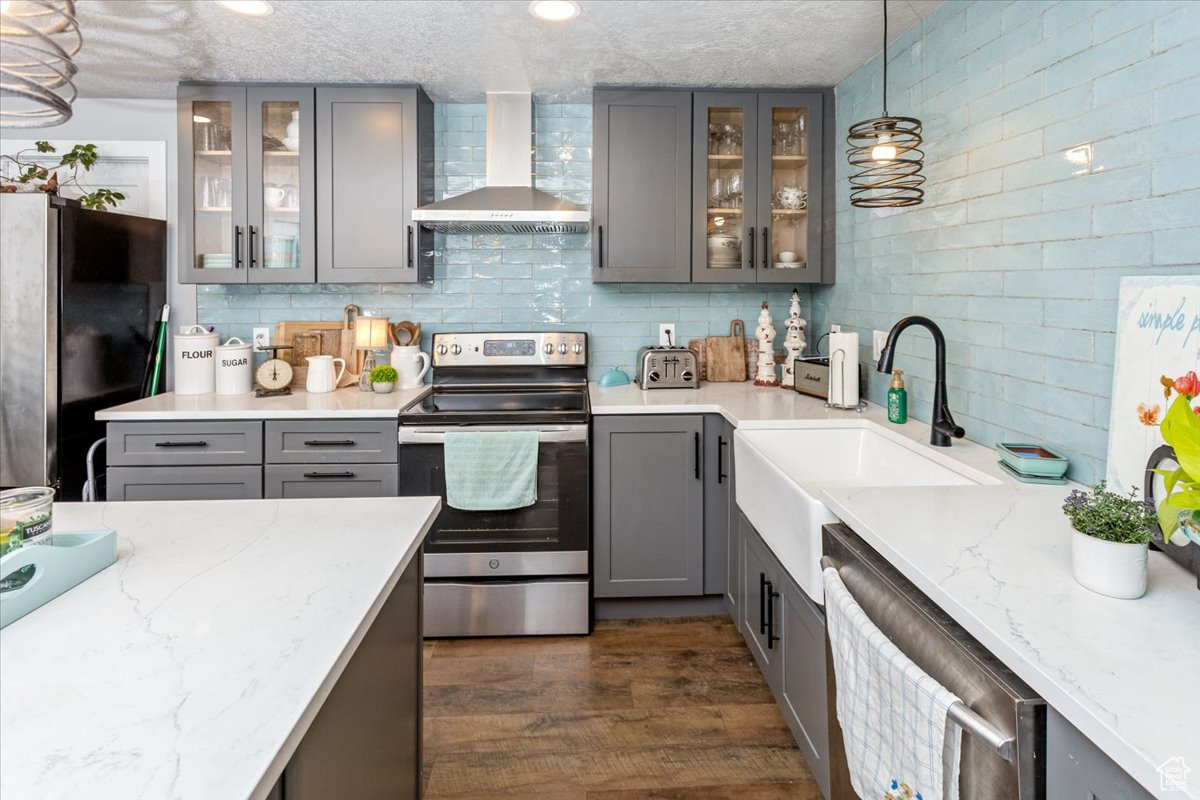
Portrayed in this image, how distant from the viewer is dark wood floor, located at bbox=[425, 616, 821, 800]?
1991 millimetres

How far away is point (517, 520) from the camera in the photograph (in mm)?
2859

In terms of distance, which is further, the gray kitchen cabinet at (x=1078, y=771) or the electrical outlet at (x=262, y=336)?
the electrical outlet at (x=262, y=336)

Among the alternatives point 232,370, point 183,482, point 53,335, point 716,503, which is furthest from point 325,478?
point 716,503

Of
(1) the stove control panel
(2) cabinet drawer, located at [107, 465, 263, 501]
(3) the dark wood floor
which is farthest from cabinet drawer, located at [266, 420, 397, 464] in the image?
(3) the dark wood floor

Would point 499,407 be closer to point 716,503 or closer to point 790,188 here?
point 716,503

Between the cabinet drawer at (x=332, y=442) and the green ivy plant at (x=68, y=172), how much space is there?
129cm

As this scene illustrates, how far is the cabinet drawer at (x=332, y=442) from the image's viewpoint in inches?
111

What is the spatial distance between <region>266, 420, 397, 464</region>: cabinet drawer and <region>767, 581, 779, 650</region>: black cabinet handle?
150 centimetres

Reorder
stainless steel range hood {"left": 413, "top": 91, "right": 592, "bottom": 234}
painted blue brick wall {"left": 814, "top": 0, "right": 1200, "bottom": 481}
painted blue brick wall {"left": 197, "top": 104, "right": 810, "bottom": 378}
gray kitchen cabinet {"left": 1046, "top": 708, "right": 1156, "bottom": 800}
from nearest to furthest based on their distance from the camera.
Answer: gray kitchen cabinet {"left": 1046, "top": 708, "right": 1156, "bottom": 800}, painted blue brick wall {"left": 814, "top": 0, "right": 1200, "bottom": 481}, stainless steel range hood {"left": 413, "top": 91, "right": 592, "bottom": 234}, painted blue brick wall {"left": 197, "top": 104, "right": 810, "bottom": 378}

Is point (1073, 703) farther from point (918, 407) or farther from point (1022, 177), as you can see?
point (918, 407)

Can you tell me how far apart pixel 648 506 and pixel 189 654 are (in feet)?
7.26

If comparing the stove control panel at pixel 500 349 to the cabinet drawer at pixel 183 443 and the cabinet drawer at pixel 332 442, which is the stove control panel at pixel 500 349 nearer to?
the cabinet drawer at pixel 332 442

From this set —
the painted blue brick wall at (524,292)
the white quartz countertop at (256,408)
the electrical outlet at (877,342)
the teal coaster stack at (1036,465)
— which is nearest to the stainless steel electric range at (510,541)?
the white quartz countertop at (256,408)

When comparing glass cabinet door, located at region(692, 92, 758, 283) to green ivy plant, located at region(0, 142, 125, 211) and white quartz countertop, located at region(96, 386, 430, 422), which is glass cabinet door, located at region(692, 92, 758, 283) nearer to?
white quartz countertop, located at region(96, 386, 430, 422)
